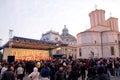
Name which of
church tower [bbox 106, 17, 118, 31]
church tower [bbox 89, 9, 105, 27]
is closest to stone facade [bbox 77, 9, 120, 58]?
church tower [bbox 89, 9, 105, 27]

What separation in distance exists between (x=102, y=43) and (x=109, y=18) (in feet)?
52.1

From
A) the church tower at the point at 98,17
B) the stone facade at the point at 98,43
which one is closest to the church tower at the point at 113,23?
the church tower at the point at 98,17

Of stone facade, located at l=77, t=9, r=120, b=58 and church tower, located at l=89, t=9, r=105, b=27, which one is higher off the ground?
church tower, located at l=89, t=9, r=105, b=27

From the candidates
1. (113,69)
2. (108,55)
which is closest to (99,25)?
(108,55)

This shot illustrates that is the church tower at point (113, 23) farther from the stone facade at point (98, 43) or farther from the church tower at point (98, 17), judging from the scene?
the stone facade at point (98, 43)

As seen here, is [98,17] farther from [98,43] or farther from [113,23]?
[98,43]

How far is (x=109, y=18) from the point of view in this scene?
64.3m

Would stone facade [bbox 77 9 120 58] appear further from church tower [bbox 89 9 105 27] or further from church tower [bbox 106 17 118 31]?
church tower [bbox 106 17 118 31]

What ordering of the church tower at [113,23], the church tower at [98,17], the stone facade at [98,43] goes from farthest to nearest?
1. the church tower at [113,23]
2. the church tower at [98,17]
3. the stone facade at [98,43]

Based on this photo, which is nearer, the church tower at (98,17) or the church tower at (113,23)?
the church tower at (98,17)

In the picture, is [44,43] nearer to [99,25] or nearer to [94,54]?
[94,54]

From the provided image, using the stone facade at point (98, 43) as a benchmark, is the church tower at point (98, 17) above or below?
above

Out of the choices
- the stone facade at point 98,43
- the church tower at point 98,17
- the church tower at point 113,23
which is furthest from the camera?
the church tower at point 113,23

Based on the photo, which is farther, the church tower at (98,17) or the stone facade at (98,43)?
the church tower at (98,17)
